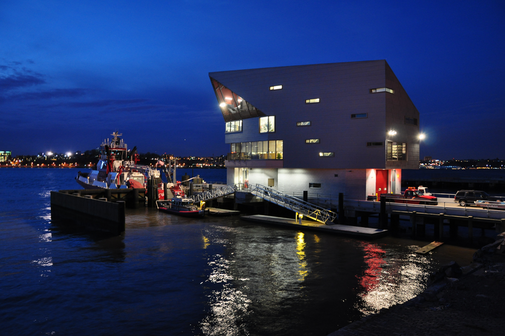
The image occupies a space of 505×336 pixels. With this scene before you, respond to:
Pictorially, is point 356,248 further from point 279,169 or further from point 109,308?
point 279,169

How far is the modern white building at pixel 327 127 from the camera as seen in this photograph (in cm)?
4053

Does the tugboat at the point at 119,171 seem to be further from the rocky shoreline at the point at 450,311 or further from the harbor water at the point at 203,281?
the rocky shoreline at the point at 450,311

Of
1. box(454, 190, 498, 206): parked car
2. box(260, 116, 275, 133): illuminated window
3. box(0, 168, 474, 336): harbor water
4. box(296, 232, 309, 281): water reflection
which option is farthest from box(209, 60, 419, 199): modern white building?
box(296, 232, 309, 281): water reflection

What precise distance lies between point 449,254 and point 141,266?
21.9 meters

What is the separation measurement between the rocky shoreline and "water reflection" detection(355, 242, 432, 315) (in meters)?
2.07

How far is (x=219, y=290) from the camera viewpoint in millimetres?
17875

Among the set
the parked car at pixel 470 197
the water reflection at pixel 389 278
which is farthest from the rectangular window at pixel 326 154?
the water reflection at pixel 389 278

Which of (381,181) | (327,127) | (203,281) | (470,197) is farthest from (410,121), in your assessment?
(203,281)

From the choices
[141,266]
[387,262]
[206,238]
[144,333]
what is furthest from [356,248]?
[144,333]

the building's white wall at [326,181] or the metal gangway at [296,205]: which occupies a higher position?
the building's white wall at [326,181]

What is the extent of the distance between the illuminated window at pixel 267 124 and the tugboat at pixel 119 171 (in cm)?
2250

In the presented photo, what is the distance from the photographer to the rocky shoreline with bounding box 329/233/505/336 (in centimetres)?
1045

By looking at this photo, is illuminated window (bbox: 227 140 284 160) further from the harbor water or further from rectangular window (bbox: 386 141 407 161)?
the harbor water

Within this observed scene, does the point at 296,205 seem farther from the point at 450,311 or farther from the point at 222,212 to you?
the point at 450,311
